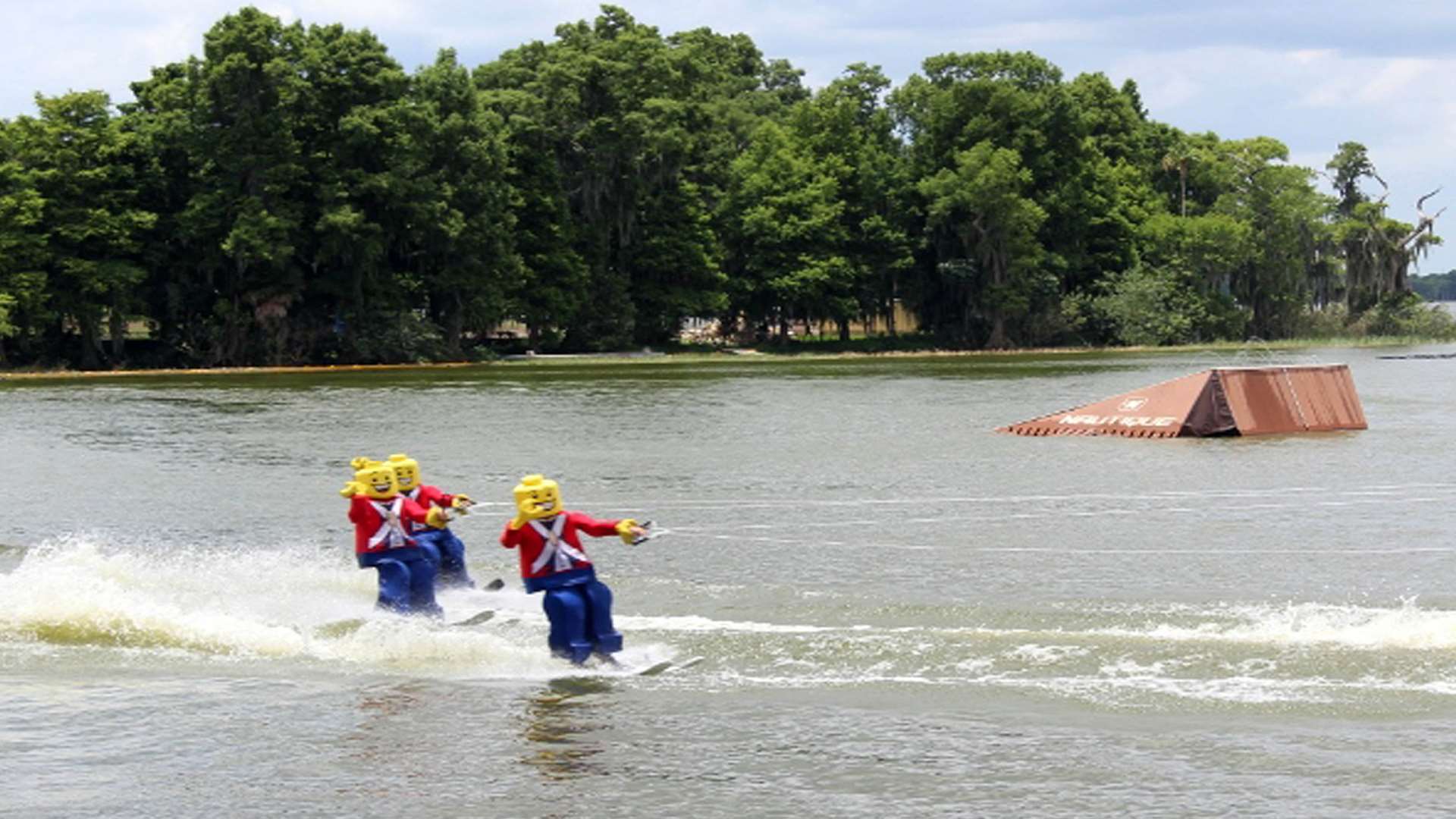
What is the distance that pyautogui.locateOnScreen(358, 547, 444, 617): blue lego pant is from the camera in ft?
52.5

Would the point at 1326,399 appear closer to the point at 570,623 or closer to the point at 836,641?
the point at 836,641

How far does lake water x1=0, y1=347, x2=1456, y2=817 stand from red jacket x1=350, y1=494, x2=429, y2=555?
76 cm

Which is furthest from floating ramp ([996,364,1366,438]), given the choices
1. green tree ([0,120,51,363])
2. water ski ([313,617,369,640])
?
green tree ([0,120,51,363])

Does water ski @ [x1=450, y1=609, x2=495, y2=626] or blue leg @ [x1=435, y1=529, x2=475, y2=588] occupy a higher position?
blue leg @ [x1=435, y1=529, x2=475, y2=588]

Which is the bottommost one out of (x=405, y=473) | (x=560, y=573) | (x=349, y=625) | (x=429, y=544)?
(x=349, y=625)

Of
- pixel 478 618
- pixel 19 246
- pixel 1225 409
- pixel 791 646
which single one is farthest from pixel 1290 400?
pixel 19 246

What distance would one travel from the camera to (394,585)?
16.1m

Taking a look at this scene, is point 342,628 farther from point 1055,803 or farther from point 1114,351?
point 1114,351

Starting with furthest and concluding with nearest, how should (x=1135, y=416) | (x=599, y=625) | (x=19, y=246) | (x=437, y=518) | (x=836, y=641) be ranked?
(x=19, y=246) → (x=1135, y=416) → (x=437, y=518) → (x=836, y=641) → (x=599, y=625)

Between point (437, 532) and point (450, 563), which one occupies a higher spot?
point (437, 532)

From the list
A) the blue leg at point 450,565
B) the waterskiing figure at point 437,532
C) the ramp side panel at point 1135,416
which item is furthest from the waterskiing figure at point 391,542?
the ramp side panel at point 1135,416

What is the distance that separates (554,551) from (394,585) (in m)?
2.60

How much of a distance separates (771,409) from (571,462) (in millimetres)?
15477

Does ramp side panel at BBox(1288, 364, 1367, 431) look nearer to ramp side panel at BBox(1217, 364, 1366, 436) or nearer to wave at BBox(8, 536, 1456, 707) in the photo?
ramp side panel at BBox(1217, 364, 1366, 436)
